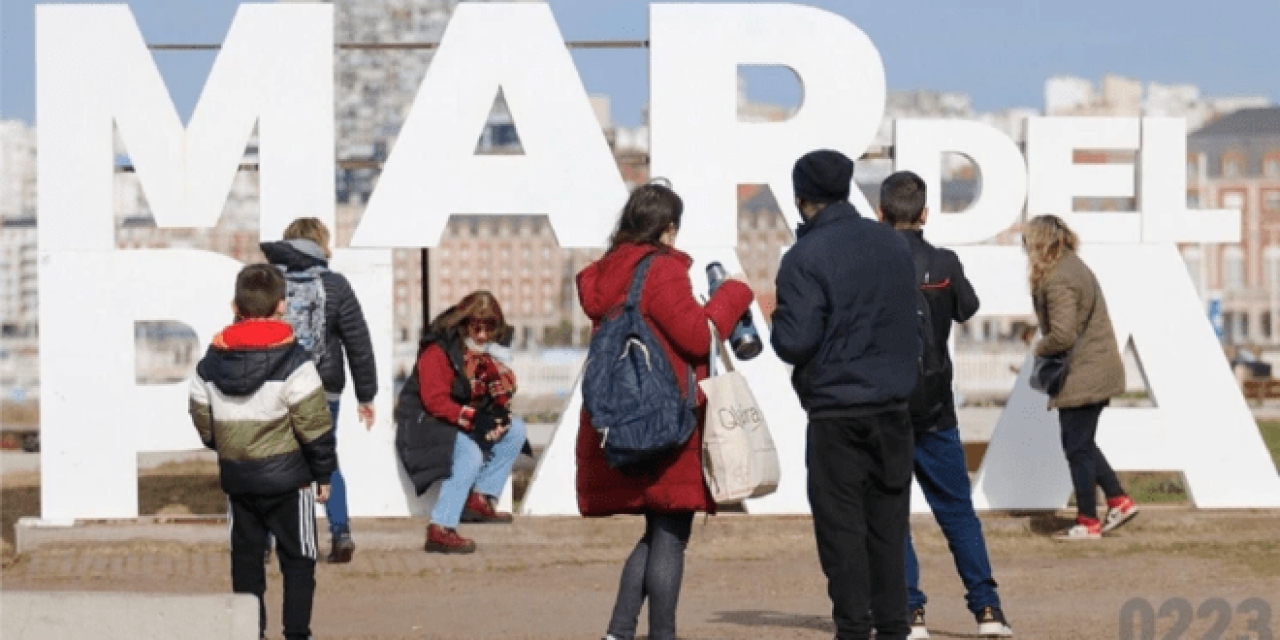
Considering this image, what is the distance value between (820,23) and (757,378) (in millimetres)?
2061

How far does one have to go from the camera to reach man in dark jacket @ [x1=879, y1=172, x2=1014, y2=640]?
8.23 metres

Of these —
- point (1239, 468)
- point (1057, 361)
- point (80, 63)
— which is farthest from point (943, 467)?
point (80, 63)

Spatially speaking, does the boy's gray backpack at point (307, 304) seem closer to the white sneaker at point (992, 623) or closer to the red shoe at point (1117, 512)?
the white sneaker at point (992, 623)

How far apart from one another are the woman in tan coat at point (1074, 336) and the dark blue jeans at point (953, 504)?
2748 millimetres

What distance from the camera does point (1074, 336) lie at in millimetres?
11125

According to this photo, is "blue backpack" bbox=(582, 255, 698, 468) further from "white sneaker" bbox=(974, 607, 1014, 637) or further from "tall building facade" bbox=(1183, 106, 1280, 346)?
"tall building facade" bbox=(1183, 106, 1280, 346)

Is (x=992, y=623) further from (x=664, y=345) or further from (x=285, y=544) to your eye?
(x=285, y=544)

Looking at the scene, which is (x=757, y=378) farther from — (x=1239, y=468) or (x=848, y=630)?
(x=848, y=630)

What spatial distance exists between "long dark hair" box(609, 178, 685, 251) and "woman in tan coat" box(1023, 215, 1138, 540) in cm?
385

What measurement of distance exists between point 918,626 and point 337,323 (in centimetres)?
361

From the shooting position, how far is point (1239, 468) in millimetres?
12711

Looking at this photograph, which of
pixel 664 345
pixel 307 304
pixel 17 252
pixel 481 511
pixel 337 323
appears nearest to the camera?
pixel 664 345

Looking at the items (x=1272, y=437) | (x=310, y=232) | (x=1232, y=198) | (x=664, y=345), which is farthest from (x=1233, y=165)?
(x=664, y=345)

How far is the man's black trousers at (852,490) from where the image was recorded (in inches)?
279
